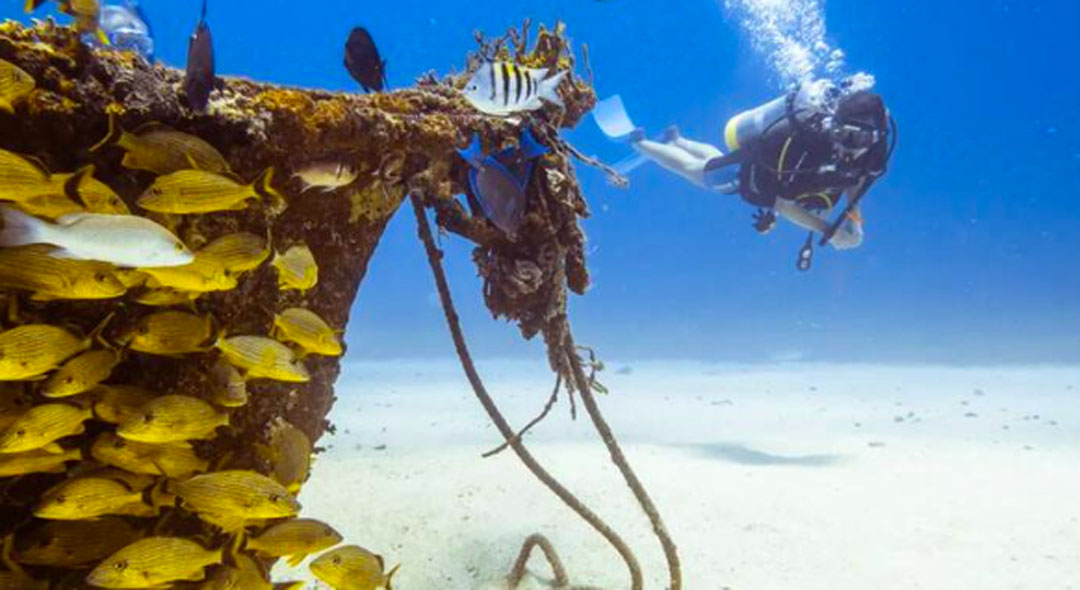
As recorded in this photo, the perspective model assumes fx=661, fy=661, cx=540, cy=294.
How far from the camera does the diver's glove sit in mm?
8594

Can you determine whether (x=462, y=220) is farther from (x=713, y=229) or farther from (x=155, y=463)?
(x=713, y=229)

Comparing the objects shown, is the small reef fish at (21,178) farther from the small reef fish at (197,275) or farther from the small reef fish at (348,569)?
the small reef fish at (348,569)

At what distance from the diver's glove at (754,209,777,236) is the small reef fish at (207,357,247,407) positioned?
725 centimetres

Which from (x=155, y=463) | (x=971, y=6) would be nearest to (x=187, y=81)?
(x=155, y=463)

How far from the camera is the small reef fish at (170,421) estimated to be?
6.89ft

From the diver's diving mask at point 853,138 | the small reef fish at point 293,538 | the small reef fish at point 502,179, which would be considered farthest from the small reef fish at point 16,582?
the diver's diving mask at point 853,138

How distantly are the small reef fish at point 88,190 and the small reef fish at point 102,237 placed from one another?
8.0 inches

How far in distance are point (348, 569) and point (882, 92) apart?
304 feet

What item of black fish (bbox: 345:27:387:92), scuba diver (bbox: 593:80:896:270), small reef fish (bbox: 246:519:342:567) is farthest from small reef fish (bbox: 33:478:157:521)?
scuba diver (bbox: 593:80:896:270)

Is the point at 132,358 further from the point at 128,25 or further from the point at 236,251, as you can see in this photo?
the point at 128,25

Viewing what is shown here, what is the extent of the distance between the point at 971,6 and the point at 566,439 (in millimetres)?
78096

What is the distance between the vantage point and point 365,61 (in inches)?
127

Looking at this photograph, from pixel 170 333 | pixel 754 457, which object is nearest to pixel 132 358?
pixel 170 333

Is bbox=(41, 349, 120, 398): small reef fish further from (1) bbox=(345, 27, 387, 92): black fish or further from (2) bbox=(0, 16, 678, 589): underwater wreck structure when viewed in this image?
(1) bbox=(345, 27, 387, 92): black fish
